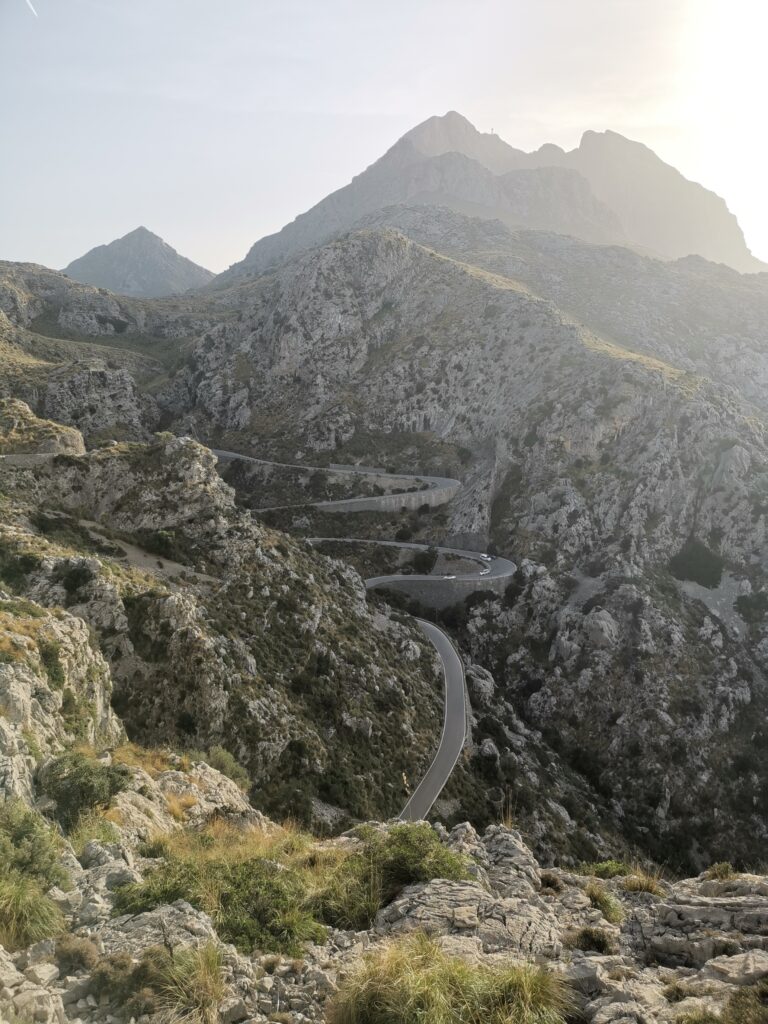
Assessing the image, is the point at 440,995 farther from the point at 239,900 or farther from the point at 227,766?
the point at 227,766

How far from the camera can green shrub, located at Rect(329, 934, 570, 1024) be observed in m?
6.15

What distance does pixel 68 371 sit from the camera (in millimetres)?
91250

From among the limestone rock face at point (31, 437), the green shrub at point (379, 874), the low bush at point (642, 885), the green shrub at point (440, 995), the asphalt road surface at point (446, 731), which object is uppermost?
the limestone rock face at point (31, 437)

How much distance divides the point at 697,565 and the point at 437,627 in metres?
34.2

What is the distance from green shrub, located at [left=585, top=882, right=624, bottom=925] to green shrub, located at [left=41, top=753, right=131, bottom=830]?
38.7 ft

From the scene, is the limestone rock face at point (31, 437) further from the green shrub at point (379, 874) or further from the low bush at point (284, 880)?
the green shrub at point (379, 874)

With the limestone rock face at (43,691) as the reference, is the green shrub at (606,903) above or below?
below

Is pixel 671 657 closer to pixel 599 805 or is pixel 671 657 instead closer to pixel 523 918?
pixel 599 805

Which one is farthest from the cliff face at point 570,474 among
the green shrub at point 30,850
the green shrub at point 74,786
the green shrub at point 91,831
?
the green shrub at point 30,850

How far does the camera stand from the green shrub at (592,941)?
10.2 meters

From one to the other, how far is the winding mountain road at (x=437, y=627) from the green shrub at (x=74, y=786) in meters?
25.4

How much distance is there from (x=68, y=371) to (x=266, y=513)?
141 ft

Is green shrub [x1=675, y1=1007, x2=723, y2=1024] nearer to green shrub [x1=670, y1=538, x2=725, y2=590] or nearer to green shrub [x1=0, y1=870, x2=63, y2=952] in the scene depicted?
green shrub [x1=0, y1=870, x2=63, y2=952]

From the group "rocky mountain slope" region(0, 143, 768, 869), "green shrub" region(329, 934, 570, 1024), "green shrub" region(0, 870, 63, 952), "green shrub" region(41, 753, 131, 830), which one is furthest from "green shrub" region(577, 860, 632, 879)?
"rocky mountain slope" region(0, 143, 768, 869)
